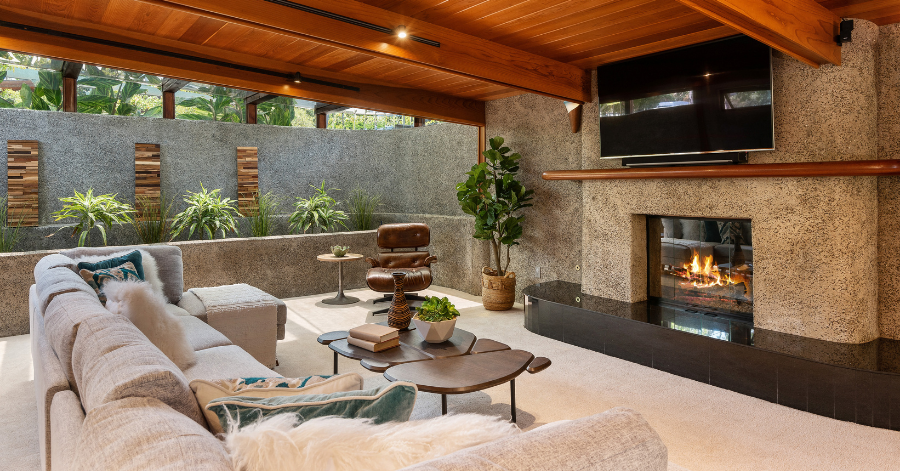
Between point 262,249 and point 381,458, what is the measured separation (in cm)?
549

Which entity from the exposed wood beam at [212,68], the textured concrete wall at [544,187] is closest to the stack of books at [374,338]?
the exposed wood beam at [212,68]

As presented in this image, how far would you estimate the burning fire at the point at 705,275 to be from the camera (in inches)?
172

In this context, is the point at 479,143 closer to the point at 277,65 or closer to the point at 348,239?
the point at 348,239

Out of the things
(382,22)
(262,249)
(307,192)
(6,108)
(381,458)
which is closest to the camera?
(381,458)

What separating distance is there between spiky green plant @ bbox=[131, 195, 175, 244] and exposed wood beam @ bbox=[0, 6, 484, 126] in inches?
87.3

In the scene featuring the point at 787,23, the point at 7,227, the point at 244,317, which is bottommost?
the point at 244,317

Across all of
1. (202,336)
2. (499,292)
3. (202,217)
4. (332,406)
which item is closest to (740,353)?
(499,292)

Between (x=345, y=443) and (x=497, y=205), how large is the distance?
4.70 m

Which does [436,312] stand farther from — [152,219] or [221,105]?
[221,105]

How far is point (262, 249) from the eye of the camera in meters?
6.15

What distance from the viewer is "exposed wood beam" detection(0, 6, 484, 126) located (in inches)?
141

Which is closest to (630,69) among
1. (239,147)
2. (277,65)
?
(277,65)

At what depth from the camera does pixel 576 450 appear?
95cm

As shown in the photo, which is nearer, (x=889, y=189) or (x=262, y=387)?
(x=262, y=387)
